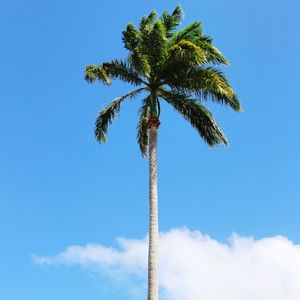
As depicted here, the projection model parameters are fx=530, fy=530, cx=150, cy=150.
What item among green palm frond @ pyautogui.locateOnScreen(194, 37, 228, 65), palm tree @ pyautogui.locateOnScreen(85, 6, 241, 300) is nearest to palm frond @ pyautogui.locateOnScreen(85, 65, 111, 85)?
palm tree @ pyautogui.locateOnScreen(85, 6, 241, 300)

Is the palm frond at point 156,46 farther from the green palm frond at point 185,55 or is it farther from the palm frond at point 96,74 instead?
the palm frond at point 96,74

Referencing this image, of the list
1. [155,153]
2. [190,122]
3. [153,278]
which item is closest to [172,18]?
[190,122]

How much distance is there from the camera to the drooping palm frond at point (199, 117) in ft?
86.3

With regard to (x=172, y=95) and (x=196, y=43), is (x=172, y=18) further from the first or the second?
(x=172, y=95)

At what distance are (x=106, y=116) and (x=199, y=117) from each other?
4.94 m

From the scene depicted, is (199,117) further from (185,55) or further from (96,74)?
(96,74)

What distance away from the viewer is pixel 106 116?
27781 mm

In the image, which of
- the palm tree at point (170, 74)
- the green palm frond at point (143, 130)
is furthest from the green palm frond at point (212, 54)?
the green palm frond at point (143, 130)

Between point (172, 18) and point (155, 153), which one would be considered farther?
point (172, 18)

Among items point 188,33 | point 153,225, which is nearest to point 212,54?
point 188,33

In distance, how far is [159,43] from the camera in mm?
25531

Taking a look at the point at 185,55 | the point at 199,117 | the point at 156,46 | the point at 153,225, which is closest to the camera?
the point at 153,225

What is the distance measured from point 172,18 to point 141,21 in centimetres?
177

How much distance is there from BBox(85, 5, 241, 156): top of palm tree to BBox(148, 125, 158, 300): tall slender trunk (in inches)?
49.4
